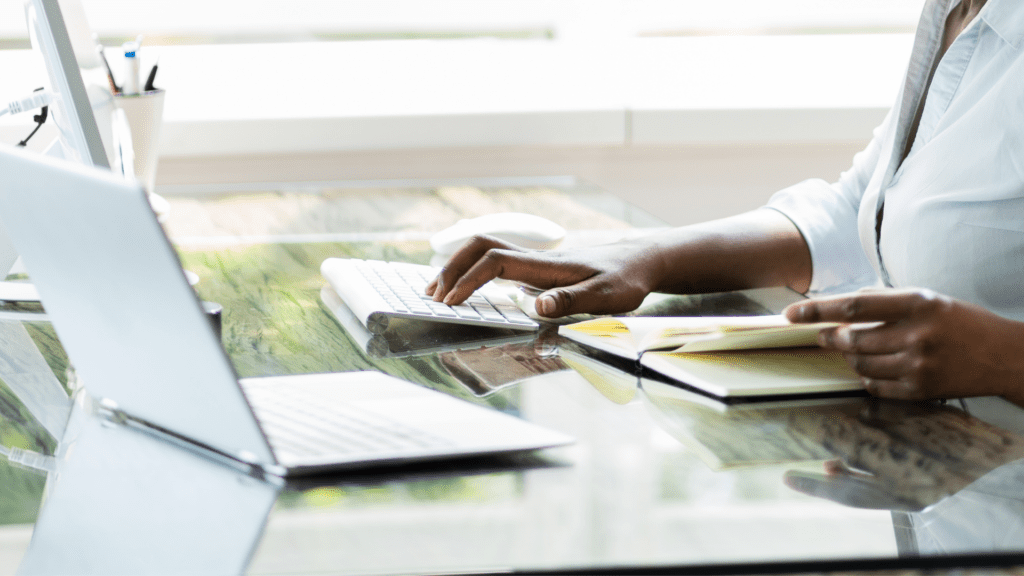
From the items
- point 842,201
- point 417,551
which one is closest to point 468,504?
point 417,551

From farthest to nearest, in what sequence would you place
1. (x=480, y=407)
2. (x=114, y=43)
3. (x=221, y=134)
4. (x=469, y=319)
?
(x=114, y=43) < (x=221, y=134) < (x=469, y=319) < (x=480, y=407)

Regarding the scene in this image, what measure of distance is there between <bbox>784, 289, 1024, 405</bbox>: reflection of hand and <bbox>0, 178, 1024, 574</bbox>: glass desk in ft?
0.06

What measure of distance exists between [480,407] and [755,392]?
7.8 inches

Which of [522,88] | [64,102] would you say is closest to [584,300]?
[64,102]

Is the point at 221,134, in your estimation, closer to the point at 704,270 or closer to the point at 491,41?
the point at 491,41

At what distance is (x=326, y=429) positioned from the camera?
60cm

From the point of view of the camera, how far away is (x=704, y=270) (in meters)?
1.11

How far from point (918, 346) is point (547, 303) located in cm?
35

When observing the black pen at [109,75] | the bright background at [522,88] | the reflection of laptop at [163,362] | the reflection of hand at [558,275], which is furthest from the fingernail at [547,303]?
the bright background at [522,88]

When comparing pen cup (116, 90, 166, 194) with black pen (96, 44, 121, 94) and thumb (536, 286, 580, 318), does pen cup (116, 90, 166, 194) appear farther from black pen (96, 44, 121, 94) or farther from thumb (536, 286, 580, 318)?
thumb (536, 286, 580, 318)

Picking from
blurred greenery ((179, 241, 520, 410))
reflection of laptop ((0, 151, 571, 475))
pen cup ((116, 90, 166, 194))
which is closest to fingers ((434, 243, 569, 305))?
blurred greenery ((179, 241, 520, 410))

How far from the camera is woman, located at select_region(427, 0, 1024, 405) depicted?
714mm

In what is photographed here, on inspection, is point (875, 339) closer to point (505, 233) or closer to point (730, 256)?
point (730, 256)

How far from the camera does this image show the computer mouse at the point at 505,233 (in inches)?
47.3
